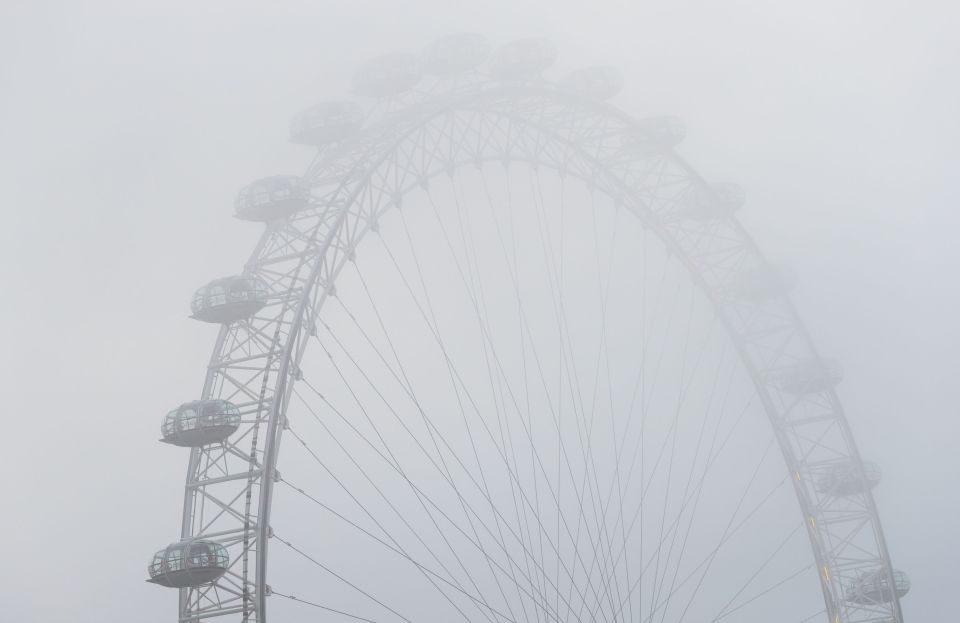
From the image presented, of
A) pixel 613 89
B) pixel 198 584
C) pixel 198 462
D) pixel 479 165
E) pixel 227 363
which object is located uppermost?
pixel 613 89

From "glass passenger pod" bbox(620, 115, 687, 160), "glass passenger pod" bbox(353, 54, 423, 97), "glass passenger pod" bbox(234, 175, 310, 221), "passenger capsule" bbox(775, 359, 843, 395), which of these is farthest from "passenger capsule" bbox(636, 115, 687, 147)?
"glass passenger pod" bbox(234, 175, 310, 221)

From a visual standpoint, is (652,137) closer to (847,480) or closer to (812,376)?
(812,376)

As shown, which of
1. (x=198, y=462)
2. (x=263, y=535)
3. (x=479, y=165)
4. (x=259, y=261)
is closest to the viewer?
(x=263, y=535)

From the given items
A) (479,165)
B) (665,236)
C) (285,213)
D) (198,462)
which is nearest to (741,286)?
(665,236)

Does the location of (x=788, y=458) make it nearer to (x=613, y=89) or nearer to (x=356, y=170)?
(x=613, y=89)

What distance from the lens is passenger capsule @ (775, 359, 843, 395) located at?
48.3 m

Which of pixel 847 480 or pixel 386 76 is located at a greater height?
pixel 386 76

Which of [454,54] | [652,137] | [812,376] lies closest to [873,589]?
[812,376]

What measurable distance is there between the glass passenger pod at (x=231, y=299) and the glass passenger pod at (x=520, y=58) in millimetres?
14674

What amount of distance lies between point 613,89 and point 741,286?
10502 millimetres

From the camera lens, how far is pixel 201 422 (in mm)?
30969

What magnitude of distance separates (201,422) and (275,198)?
A: 315 inches

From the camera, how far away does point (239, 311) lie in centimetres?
3322

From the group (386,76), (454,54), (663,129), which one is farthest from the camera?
(663,129)
